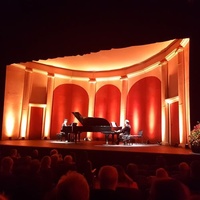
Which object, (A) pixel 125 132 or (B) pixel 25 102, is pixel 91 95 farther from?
(A) pixel 125 132

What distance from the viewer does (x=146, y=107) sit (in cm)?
1250

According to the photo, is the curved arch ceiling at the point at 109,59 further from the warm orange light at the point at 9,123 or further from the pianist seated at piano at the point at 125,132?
the pianist seated at piano at the point at 125,132

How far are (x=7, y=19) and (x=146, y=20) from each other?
231 cm

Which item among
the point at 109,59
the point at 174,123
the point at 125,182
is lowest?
the point at 125,182

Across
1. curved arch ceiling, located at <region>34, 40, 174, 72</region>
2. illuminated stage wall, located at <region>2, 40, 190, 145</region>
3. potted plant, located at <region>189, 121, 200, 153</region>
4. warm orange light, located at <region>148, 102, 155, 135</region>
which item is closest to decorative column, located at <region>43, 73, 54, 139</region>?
illuminated stage wall, located at <region>2, 40, 190, 145</region>

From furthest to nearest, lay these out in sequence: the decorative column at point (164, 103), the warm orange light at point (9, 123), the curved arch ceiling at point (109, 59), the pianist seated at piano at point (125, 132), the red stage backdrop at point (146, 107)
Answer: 1. the warm orange light at point (9, 123)
2. the red stage backdrop at point (146, 107)
3. the curved arch ceiling at point (109, 59)
4. the decorative column at point (164, 103)
5. the pianist seated at piano at point (125, 132)

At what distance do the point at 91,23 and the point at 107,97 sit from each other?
11.1 meters

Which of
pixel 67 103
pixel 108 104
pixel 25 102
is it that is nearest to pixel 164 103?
pixel 108 104

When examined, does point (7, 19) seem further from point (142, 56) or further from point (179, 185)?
point (142, 56)

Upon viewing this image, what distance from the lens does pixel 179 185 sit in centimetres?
107

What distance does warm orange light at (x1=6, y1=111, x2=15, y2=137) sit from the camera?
1212 cm

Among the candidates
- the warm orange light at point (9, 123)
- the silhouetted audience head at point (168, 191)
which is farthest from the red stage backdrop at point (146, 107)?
→ the silhouetted audience head at point (168, 191)

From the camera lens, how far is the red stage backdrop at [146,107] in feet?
38.8

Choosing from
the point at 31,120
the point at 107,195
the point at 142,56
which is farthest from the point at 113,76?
the point at 107,195
